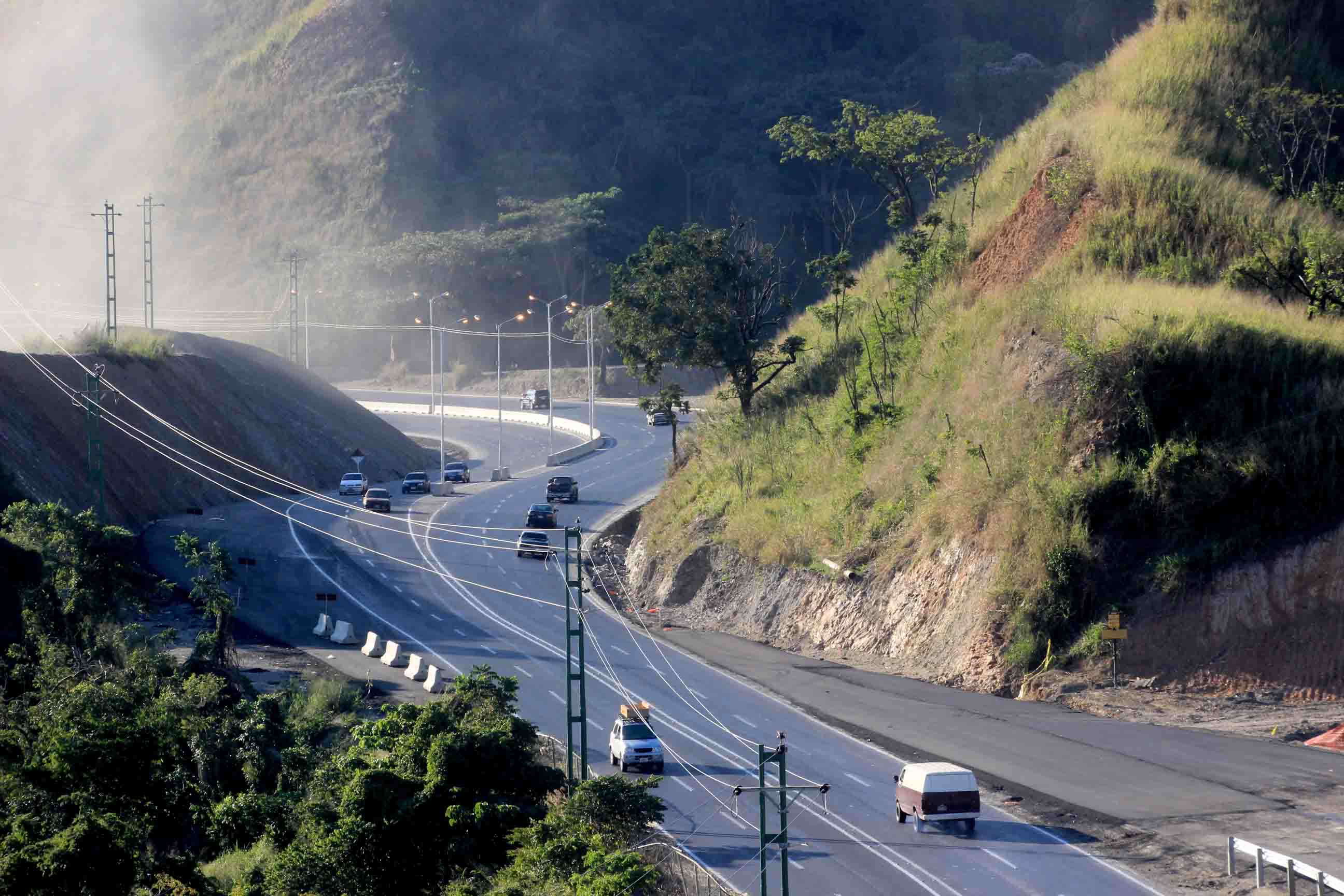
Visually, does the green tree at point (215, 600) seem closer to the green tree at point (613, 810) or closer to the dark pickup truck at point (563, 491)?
the green tree at point (613, 810)

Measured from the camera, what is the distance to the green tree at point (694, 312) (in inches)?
2216

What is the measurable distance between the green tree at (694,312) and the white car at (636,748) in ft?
89.6

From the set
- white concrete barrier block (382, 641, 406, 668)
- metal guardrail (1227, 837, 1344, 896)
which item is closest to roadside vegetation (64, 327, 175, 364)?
white concrete barrier block (382, 641, 406, 668)

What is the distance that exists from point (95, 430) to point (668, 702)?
31.8 m

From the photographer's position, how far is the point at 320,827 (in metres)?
24.5

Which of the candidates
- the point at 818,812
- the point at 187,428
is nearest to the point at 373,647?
the point at 818,812

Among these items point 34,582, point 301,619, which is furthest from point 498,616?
point 34,582

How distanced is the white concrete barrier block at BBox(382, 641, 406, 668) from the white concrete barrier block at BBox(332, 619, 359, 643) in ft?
10.2

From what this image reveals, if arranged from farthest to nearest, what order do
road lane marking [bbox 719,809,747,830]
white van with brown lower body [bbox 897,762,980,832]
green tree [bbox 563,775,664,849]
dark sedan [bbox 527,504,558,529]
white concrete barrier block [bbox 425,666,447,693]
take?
dark sedan [bbox 527,504,558,529] → white concrete barrier block [bbox 425,666,447,693] → road lane marking [bbox 719,809,747,830] → white van with brown lower body [bbox 897,762,980,832] → green tree [bbox 563,775,664,849]

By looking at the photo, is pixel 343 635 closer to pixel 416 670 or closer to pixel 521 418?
pixel 416 670

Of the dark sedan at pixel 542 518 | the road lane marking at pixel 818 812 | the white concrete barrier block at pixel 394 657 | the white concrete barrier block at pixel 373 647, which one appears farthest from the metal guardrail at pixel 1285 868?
the dark sedan at pixel 542 518

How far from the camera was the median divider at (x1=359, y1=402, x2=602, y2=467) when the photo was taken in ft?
281

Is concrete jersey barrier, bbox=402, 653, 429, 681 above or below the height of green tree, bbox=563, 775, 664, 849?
below

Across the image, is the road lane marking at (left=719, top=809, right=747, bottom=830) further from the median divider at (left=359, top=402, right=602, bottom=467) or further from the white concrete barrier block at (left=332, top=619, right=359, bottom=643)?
the median divider at (left=359, top=402, right=602, bottom=467)
